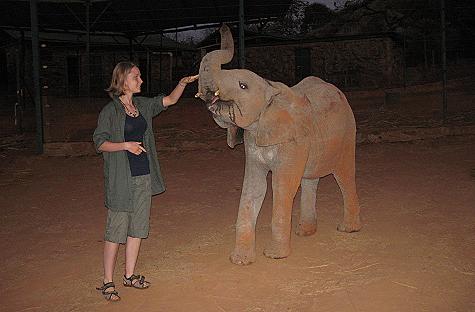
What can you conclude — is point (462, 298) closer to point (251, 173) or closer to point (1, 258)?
point (251, 173)

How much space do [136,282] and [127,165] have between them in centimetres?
93

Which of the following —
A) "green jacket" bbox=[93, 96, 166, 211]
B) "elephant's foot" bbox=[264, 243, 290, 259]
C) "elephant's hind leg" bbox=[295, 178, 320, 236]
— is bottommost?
"elephant's foot" bbox=[264, 243, 290, 259]

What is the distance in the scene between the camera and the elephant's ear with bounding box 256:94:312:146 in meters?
4.25

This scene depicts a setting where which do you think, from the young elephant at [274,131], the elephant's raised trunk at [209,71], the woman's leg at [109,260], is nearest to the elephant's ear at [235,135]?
the young elephant at [274,131]

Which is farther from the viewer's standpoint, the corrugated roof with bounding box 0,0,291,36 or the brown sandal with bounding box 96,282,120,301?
the corrugated roof with bounding box 0,0,291,36

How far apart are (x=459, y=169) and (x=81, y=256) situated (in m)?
5.90

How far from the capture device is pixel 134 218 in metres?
3.80

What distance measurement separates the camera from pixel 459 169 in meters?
8.02

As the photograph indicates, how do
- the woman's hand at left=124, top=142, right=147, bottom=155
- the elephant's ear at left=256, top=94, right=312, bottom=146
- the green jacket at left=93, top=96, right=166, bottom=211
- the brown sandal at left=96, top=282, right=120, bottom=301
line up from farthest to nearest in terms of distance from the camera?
1. the elephant's ear at left=256, top=94, right=312, bottom=146
2. the brown sandal at left=96, top=282, right=120, bottom=301
3. the green jacket at left=93, top=96, right=166, bottom=211
4. the woman's hand at left=124, top=142, right=147, bottom=155

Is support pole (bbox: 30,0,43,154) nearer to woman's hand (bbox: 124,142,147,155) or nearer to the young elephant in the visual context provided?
the young elephant

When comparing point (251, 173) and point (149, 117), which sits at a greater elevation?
point (149, 117)

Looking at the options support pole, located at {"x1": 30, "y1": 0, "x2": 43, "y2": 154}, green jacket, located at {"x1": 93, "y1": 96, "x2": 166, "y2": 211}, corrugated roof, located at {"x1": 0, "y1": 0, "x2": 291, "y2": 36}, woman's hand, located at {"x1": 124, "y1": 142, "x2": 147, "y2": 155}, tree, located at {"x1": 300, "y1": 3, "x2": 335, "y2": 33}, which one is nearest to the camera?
woman's hand, located at {"x1": 124, "y1": 142, "x2": 147, "y2": 155}

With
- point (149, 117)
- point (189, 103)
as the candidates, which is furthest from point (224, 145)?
point (149, 117)

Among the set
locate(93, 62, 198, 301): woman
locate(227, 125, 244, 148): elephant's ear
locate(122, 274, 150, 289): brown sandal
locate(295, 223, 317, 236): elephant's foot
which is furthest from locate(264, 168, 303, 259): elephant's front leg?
locate(122, 274, 150, 289): brown sandal
